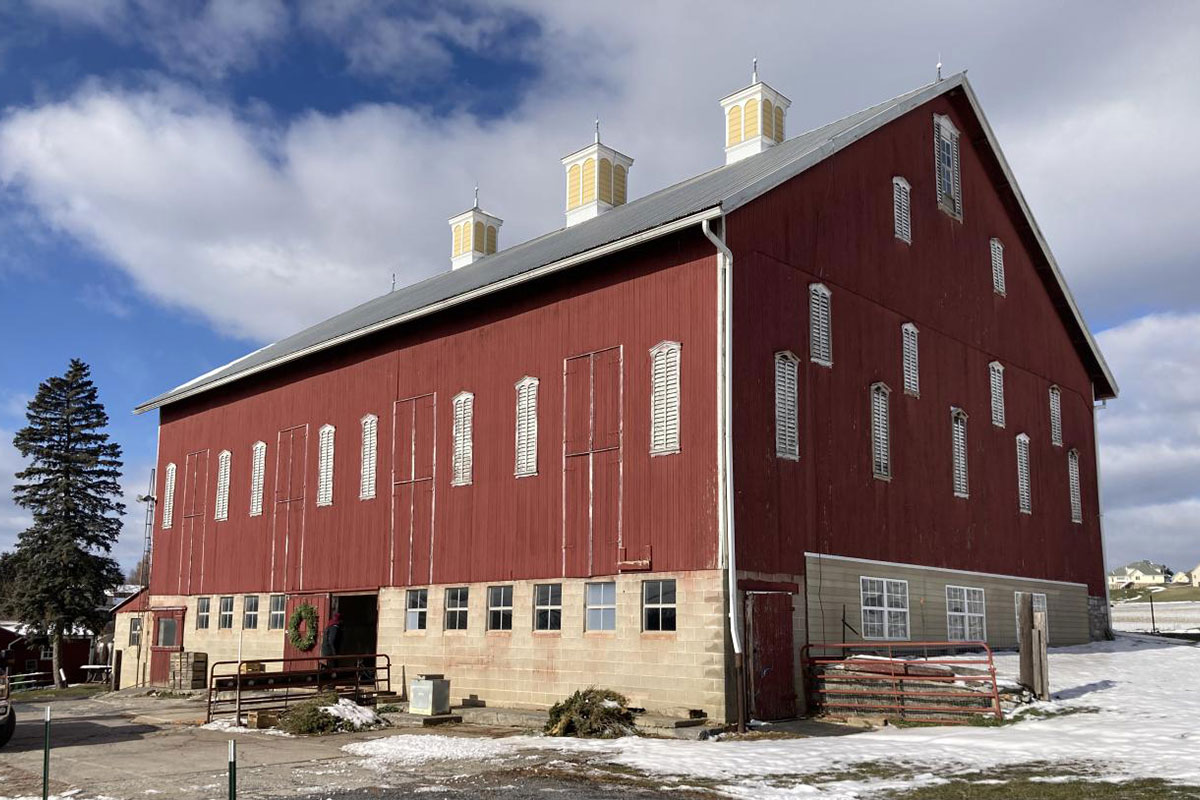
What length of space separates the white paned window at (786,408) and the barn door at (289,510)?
15416 mm

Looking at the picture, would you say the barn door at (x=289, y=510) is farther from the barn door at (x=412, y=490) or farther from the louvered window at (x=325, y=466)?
the barn door at (x=412, y=490)

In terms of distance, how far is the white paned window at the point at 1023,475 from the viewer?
30.3 meters

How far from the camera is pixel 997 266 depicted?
30938mm

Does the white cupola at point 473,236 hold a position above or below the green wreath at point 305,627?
above

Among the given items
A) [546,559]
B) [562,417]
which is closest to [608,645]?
[546,559]

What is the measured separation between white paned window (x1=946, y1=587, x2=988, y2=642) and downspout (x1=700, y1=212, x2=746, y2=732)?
858cm

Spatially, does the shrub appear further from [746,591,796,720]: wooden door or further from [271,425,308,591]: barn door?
[271,425,308,591]: barn door

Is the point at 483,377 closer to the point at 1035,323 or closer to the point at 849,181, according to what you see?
the point at 849,181

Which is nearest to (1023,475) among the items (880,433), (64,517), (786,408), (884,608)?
(880,433)

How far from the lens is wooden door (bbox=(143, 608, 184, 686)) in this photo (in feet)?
121

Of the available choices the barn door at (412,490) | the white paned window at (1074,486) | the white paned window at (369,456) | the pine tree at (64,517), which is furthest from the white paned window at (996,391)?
the pine tree at (64,517)

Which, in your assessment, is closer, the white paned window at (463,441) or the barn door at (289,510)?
the white paned window at (463,441)

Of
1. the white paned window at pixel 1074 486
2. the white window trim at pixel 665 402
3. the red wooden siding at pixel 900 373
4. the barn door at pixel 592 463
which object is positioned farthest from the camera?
the white paned window at pixel 1074 486

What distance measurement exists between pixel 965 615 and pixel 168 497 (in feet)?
85.6
